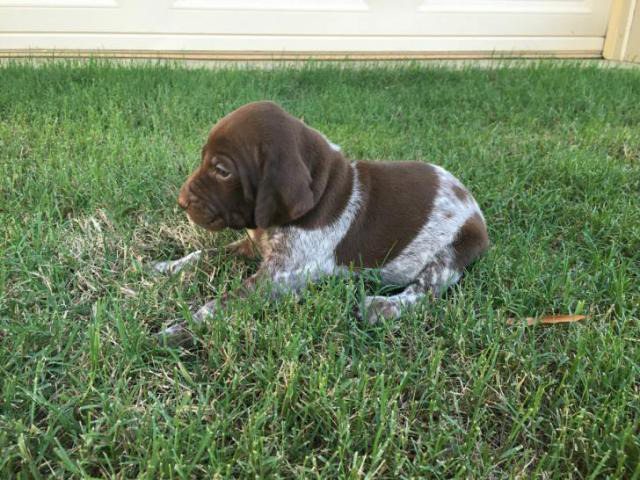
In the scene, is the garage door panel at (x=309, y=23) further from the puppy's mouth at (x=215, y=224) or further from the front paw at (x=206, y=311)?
the front paw at (x=206, y=311)

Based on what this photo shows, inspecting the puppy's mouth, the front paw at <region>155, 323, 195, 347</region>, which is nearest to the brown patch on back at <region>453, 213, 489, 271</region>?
the puppy's mouth

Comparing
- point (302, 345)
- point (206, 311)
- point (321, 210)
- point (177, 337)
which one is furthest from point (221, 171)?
point (302, 345)

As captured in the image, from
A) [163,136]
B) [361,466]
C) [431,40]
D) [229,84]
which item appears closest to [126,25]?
[229,84]

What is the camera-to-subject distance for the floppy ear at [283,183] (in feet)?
8.61

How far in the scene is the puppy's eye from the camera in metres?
2.70

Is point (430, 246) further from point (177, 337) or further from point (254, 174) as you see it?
point (177, 337)

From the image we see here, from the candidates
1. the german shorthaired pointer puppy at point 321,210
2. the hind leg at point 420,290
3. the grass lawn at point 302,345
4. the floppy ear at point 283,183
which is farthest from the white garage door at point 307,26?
the hind leg at point 420,290

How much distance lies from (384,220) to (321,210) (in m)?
0.35

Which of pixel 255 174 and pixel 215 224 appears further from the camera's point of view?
pixel 215 224

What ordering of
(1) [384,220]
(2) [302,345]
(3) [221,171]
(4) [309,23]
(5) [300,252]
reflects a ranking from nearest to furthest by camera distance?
(2) [302,345] → (3) [221,171] → (5) [300,252] → (1) [384,220] → (4) [309,23]

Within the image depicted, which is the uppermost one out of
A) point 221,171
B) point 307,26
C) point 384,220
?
point 307,26

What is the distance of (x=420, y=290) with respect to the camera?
2.94m

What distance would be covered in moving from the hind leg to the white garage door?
18.6 ft

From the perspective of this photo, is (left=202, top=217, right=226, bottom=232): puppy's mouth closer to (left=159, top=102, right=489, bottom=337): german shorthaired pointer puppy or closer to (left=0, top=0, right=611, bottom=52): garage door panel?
(left=159, top=102, right=489, bottom=337): german shorthaired pointer puppy
